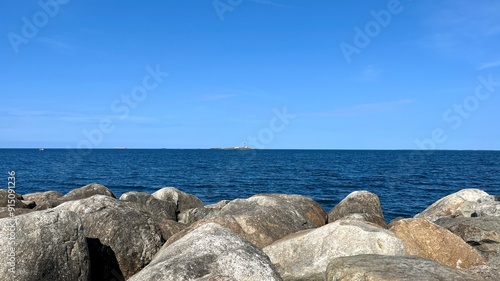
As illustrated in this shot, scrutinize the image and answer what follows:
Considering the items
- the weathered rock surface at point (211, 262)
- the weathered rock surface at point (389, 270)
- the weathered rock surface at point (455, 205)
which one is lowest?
the weathered rock surface at point (455, 205)

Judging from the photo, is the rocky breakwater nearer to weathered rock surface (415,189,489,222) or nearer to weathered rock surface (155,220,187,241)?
weathered rock surface (155,220,187,241)

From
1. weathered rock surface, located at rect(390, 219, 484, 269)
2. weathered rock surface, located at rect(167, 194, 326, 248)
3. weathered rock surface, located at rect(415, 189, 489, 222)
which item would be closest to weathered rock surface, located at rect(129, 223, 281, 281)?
weathered rock surface, located at rect(167, 194, 326, 248)

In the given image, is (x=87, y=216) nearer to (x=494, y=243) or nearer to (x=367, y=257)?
(x=367, y=257)

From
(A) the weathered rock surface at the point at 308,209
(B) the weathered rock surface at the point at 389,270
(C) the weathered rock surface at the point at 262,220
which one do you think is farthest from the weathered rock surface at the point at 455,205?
(B) the weathered rock surface at the point at 389,270

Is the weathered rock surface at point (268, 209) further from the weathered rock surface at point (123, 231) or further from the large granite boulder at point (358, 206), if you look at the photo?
the large granite boulder at point (358, 206)

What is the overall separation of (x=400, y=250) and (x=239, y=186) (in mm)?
38049

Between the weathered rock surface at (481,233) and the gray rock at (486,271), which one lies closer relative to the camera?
the gray rock at (486,271)

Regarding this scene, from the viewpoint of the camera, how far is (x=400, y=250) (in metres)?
8.69

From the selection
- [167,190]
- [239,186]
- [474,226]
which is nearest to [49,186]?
[239,186]

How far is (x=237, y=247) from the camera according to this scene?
263 inches

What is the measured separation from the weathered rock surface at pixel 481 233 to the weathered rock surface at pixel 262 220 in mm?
4629

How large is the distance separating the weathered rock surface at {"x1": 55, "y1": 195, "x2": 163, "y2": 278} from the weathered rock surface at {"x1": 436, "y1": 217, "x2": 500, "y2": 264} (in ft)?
28.2

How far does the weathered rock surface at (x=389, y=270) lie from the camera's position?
6.11 m

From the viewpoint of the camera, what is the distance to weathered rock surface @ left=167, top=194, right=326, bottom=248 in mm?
9977
